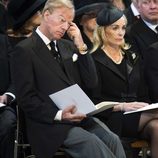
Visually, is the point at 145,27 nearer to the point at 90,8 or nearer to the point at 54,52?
the point at 90,8

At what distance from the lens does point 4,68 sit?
4867 millimetres

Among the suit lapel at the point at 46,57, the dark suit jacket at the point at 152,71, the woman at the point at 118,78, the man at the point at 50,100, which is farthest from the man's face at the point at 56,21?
the dark suit jacket at the point at 152,71

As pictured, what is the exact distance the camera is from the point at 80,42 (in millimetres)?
4602

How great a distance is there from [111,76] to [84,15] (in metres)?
0.79

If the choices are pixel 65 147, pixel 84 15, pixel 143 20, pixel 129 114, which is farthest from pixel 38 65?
pixel 143 20

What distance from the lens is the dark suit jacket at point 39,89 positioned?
397cm

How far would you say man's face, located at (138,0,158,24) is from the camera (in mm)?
5508

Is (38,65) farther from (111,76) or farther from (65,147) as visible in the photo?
(111,76)

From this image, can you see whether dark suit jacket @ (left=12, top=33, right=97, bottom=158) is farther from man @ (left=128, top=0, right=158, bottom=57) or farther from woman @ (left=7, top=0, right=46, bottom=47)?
man @ (left=128, top=0, right=158, bottom=57)

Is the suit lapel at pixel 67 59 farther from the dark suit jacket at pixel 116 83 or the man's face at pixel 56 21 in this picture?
the dark suit jacket at pixel 116 83

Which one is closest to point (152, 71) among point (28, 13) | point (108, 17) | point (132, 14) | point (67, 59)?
point (108, 17)

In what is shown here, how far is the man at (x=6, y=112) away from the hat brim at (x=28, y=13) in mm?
274

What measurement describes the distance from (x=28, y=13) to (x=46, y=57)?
0.92 meters

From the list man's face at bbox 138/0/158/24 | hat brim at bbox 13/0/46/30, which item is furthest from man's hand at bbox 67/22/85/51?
man's face at bbox 138/0/158/24
